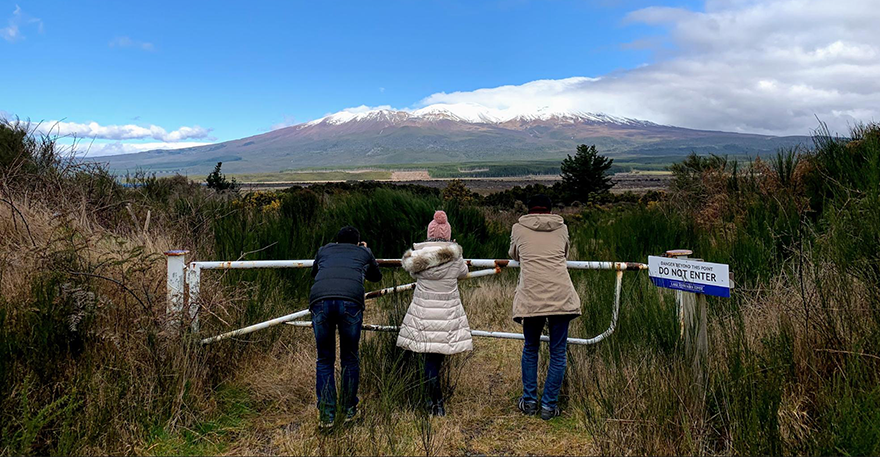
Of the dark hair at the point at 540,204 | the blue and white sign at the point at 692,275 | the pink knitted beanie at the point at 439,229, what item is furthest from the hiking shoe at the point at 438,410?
the blue and white sign at the point at 692,275

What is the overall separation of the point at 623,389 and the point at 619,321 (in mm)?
1156

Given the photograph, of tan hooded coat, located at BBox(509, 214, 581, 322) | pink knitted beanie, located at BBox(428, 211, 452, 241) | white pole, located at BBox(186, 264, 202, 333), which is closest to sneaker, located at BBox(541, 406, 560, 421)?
tan hooded coat, located at BBox(509, 214, 581, 322)

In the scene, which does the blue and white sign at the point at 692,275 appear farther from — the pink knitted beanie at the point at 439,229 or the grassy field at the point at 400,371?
the pink knitted beanie at the point at 439,229

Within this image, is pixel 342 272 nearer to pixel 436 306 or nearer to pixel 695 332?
pixel 436 306

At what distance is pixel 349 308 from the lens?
3934mm

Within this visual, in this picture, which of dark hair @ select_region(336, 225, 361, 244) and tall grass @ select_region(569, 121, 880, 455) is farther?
dark hair @ select_region(336, 225, 361, 244)

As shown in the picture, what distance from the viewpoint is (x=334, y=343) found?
399cm

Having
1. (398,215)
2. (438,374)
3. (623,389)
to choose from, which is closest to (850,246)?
(623,389)

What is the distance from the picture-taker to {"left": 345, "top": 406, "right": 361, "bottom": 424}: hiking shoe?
363cm

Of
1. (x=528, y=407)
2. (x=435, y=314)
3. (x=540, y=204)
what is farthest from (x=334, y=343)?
(x=540, y=204)

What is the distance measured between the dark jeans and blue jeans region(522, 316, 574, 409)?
24.1 inches

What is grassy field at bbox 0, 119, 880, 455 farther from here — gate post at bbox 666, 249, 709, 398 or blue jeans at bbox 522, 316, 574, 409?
blue jeans at bbox 522, 316, 574, 409

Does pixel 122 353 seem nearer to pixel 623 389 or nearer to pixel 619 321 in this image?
pixel 623 389

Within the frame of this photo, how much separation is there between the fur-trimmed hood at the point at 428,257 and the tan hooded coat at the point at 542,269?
20.0 inches
